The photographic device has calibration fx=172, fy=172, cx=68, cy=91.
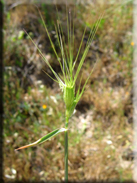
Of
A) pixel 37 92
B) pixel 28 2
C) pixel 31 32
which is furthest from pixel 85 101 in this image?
pixel 28 2

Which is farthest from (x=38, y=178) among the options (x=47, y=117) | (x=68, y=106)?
(x=68, y=106)

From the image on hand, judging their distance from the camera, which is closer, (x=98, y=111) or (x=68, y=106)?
(x=68, y=106)

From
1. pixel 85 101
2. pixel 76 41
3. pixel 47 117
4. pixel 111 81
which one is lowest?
pixel 47 117

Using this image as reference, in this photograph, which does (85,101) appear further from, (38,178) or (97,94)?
(38,178)

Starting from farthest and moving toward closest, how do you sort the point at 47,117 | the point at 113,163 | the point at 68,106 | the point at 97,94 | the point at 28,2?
→ the point at 28,2 → the point at 97,94 → the point at 47,117 → the point at 113,163 → the point at 68,106

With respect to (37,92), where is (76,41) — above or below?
above

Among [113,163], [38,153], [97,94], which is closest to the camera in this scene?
[113,163]
